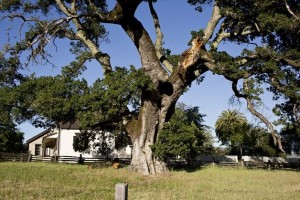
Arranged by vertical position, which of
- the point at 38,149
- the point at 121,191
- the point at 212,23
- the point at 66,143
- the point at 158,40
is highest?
the point at 212,23

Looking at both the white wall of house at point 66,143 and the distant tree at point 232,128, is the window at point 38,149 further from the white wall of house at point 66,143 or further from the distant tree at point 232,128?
the distant tree at point 232,128

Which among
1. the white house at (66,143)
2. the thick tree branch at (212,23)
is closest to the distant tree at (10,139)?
the white house at (66,143)

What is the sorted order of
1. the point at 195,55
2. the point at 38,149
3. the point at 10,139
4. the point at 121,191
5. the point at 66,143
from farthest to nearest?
the point at 38,149, the point at 66,143, the point at 10,139, the point at 195,55, the point at 121,191

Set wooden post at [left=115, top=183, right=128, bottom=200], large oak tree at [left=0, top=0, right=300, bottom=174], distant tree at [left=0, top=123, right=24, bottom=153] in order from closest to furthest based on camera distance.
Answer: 1. wooden post at [left=115, top=183, right=128, bottom=200]
2. large oak tree at [left=0, top=0, right=300, bottom=174]
3. distant tree at [left=0, top=123, right=24, bottom=153]

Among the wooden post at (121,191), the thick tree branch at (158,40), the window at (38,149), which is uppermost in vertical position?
the thick tree branch at (158,40)

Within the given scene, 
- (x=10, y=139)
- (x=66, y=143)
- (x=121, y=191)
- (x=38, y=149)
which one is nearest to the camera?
(x=121, y=191)

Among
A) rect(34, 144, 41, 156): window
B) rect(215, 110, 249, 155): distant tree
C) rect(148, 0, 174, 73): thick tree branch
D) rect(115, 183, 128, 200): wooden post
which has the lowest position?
rect(115, 183, 128, 200): wooden post

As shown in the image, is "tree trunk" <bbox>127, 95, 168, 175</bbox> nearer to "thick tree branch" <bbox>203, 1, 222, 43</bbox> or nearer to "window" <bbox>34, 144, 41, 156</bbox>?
"thick tree branch" <bbox>203, 1, 222, 43</bbox>

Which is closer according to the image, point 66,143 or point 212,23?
point 212,23

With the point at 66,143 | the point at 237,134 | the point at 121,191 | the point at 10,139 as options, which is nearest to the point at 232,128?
the point at 237,134

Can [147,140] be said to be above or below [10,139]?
below

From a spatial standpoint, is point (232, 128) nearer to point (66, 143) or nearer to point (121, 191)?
point (66, 143)

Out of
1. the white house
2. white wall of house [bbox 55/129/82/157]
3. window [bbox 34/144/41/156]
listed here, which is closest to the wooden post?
the white house

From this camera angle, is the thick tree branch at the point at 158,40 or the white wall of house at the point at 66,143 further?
the white wall of house at the point at 66,143
